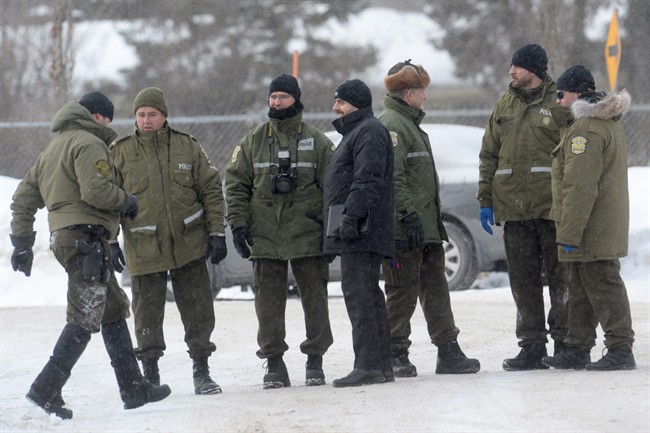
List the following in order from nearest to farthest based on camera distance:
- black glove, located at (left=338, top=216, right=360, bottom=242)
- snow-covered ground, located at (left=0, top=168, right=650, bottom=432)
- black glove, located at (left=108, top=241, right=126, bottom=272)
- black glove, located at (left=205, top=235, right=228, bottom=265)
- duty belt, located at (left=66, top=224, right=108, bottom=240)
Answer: snow-covered ground, located at (left=0, top=168, right=650, bottom=432) → duty belt, located at (left=66, top=224, right=108, bottom=240) → black glove, located at (left=338, top=216, right=360, bottom=242) → black glove, located at (left=108, top=241, right=126, bottom=272) → black glove, located at (left=205, top=235, right=228, bottom=265)

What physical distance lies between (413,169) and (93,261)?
2.03 metres

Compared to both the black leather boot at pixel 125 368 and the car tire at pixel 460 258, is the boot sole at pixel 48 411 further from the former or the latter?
the car tire at pixel 460 258

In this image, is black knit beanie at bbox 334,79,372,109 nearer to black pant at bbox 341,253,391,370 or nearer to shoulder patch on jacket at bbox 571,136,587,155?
black pant at bbox 341,253,391,370

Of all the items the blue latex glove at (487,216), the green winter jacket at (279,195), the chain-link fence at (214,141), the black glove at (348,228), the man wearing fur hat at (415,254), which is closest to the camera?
the black glove at (348,228)

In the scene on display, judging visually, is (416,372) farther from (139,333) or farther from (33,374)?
(33,374)

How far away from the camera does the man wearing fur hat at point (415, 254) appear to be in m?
8.00

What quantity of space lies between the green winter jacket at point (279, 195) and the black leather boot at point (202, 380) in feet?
2.36

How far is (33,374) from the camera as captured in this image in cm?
932

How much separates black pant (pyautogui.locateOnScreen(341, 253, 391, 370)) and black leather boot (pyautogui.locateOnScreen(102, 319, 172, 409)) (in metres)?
1.18

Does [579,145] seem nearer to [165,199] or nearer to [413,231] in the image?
[413,231]

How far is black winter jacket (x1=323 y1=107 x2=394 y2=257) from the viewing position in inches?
291

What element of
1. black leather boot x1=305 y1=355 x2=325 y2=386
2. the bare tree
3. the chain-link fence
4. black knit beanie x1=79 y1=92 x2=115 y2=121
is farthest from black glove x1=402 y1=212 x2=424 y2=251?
the bare tree

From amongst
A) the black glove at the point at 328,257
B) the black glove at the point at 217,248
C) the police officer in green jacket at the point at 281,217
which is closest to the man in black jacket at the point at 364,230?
the black glove at the point at 328,257

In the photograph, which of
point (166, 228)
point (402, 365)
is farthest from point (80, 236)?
point (402, 365)
